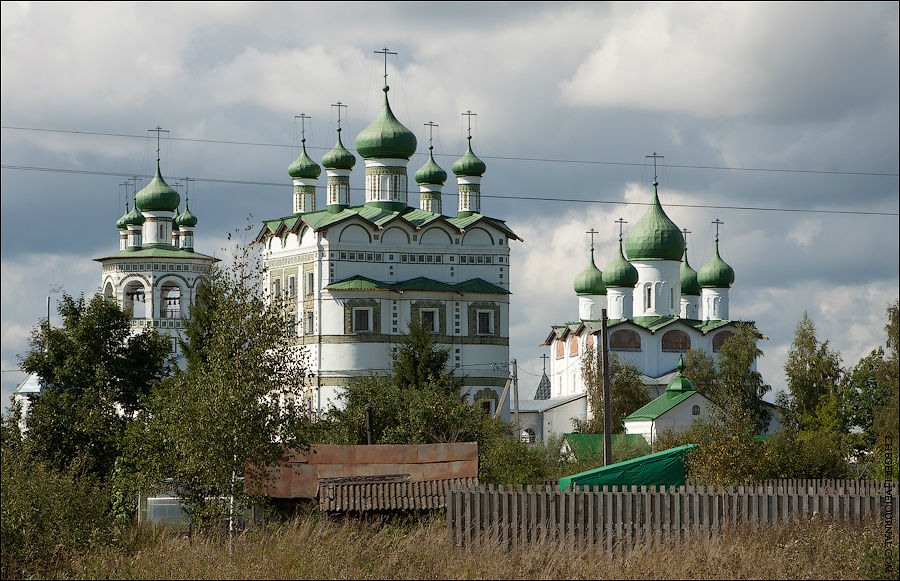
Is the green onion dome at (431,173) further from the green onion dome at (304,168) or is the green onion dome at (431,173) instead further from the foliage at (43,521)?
the foliage at (43,521)

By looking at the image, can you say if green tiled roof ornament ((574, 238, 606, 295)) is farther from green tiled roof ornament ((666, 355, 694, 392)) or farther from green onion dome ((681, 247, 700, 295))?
green tiled roof ornament ((666, 355, 694, 392))

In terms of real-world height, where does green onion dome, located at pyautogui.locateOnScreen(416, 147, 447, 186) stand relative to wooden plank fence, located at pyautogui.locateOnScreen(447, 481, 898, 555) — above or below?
above

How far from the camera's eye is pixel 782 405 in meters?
56.5

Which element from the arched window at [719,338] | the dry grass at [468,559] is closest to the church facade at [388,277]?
the arched window at [719,338]

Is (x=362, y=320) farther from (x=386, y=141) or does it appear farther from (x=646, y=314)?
(x=646, y=314)

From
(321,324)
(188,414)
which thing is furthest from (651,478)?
(321,324)

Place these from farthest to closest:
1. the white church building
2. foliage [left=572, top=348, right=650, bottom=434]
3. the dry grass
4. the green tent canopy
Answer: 1. the white church building
2. foliage [left=572, top=348, right=650, bottom=434]
3. the green tent canopy
4. the dry grass

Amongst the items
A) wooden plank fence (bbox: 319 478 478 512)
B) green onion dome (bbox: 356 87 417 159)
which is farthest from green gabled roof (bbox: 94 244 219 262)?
wooden plank fence (bbox: 319 478 478 512)

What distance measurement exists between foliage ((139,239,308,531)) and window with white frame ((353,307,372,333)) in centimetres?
2889

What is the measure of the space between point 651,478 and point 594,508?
440 cm

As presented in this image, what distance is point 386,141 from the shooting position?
52.0 meters

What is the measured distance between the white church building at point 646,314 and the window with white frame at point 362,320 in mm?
14757

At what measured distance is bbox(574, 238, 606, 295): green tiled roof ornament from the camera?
2744 inches

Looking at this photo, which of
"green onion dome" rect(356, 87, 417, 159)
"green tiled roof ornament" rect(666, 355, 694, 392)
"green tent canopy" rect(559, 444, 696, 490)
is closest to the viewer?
"green tent canopy" rect(559, 444, 696, 490)
